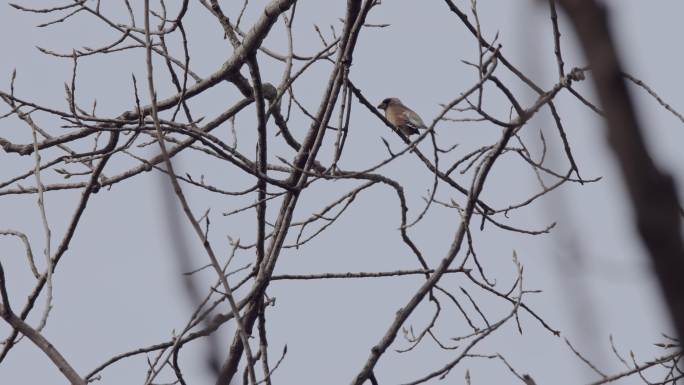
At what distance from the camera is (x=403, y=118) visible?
1034 cm

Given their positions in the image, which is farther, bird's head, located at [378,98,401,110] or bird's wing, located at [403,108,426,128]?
bird's head, located at [378,98,401,110]

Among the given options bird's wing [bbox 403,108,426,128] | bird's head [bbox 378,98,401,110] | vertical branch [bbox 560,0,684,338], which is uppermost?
bird's head [bbox 378,98,401,110]

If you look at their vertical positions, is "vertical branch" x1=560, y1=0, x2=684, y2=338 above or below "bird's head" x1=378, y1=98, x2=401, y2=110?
below

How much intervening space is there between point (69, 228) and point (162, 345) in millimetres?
741

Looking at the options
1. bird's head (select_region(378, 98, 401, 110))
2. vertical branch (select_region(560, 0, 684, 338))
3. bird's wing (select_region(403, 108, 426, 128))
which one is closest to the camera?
vertical branch (select_region(560, 0, 684, 338))

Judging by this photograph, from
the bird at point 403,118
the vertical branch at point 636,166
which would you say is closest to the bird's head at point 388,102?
the bird at point 403,118

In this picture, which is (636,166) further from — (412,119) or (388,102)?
(388,102)

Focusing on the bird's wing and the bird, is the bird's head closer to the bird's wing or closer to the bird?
the bird

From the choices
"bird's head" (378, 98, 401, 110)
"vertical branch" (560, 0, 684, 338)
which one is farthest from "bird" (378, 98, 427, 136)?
"vertical branch" (560, 0, 684, 338)

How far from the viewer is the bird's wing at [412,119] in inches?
399

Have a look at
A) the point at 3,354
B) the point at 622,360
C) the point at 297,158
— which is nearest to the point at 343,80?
the point at 297,158

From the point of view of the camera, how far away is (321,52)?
4043mm

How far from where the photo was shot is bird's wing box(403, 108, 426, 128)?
10.1 meters

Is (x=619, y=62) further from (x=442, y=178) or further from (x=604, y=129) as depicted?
(x=442, y=178)
